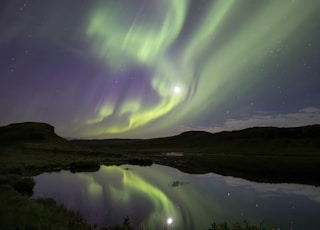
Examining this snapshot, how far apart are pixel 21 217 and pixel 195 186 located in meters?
21.8

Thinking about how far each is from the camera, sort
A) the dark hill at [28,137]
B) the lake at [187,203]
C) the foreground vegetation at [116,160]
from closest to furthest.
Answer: the foreground vegetation at [116,160] → the lake at [187,203] → the dark hill at [28,137]

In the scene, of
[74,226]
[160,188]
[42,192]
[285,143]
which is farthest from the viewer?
[285,143]

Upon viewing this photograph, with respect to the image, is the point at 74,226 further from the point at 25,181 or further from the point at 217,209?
the point at 25,181

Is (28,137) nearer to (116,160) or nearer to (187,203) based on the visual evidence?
(116,160)

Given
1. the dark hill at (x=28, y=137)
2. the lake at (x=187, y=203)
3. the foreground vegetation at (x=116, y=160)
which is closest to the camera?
the foreground vegetation at (x=116, y=160)

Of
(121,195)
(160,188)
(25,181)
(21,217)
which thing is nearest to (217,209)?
(121,195)

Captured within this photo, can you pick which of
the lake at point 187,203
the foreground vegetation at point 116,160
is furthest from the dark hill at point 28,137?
the lake at point 187,203

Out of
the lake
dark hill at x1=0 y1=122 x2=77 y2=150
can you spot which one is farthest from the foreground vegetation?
the lake

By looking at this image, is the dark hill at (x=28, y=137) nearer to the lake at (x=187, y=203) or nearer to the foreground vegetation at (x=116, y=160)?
the foreground vegetation at (x=116, y=160)

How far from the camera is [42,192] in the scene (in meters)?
24.4

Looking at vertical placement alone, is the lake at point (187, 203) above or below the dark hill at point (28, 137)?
below

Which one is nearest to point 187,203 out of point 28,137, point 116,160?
point 116,160

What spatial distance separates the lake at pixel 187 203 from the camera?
16.7 metres

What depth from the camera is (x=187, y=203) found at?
72.6 feet
